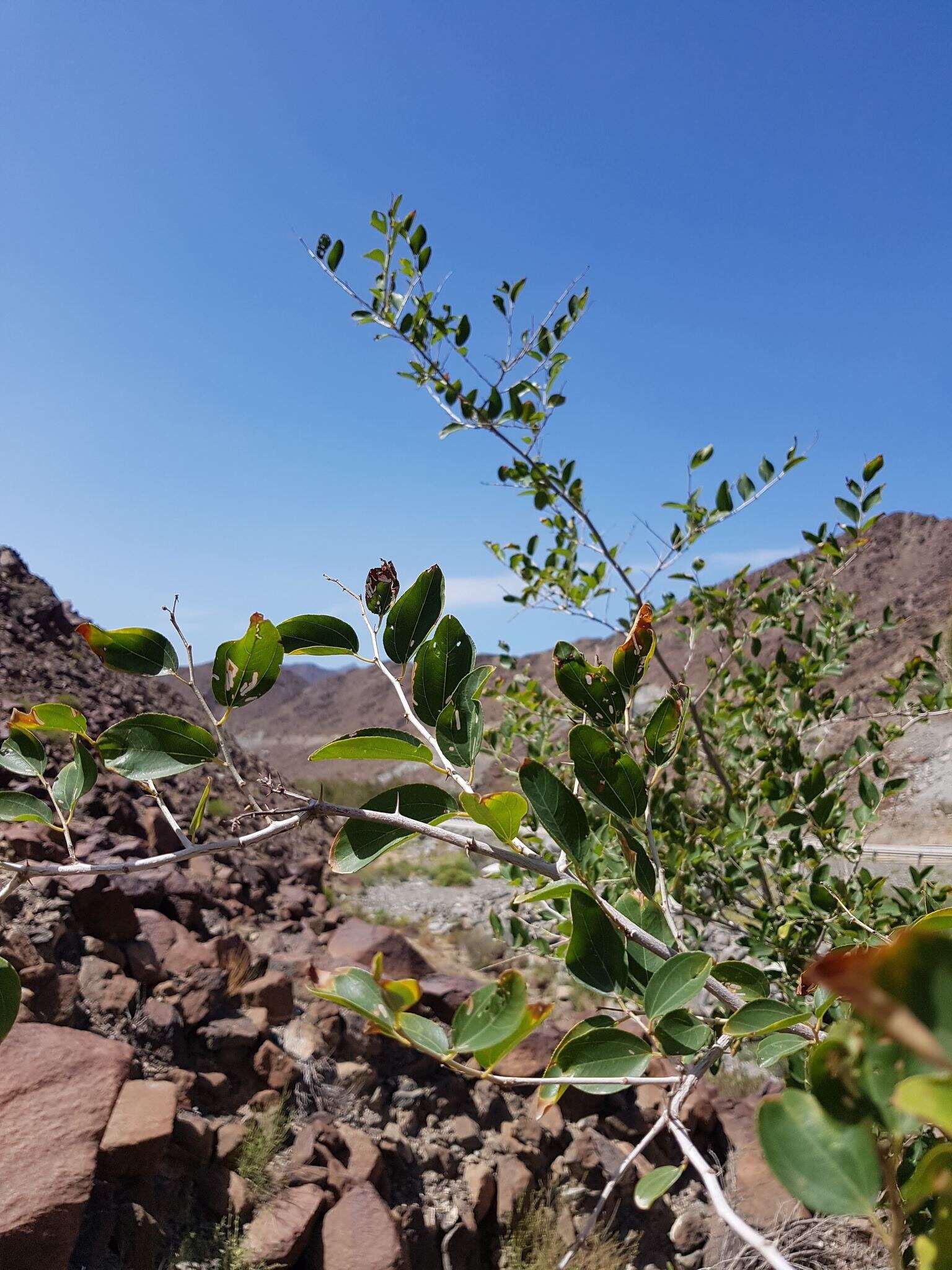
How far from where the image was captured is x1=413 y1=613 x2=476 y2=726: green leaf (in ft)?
2.68

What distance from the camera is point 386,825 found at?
771 millimetres

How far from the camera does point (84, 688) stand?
925 cm

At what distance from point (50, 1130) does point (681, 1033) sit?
2.72 meters

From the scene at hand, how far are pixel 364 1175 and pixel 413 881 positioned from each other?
7.84 meters

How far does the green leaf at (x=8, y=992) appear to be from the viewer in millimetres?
693

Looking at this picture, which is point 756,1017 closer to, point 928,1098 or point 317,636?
point 928,1098

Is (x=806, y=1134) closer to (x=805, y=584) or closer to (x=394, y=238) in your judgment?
(x=394, y=238)

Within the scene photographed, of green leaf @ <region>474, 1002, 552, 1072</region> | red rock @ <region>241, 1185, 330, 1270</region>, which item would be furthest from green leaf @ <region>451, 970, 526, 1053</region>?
red rock @ <region>241, 1185, 330, 1270</region>

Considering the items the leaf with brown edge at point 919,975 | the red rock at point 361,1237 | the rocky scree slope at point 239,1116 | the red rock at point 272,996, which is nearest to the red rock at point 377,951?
the rocky scree slope at point 239,1116

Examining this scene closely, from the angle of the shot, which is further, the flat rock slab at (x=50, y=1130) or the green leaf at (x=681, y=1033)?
the flat rock slab at (x=50, y=1130)

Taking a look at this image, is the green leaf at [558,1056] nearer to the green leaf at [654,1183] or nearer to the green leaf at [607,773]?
the green leaf at [654,1183]

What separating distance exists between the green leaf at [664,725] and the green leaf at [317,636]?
0.36m

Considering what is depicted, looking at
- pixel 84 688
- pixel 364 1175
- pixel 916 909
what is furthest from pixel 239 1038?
pixel 84 688

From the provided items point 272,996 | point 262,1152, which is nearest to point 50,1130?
point 262,1152
